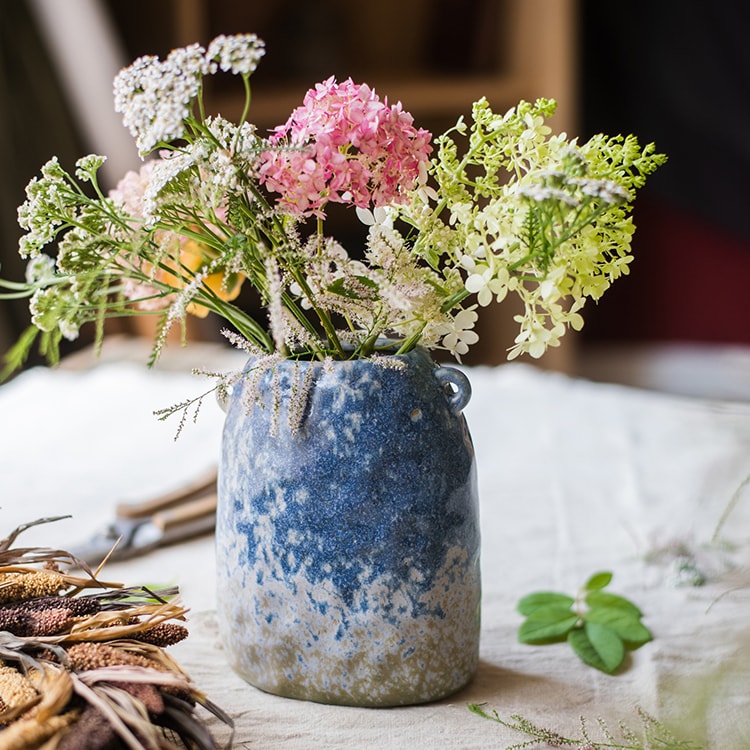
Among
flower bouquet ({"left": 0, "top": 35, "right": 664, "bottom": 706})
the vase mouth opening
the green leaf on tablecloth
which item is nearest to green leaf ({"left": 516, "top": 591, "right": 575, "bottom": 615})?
the green leaf on tablecloth

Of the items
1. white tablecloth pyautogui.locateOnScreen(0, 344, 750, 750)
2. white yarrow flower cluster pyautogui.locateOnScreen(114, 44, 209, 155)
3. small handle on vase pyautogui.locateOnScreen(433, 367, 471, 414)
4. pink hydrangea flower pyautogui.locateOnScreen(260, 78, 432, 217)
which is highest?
white yarrow flower cluster pyautogui.locateOnScreen(114, 44, 209, 155)

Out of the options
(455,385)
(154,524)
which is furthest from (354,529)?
(154,524)

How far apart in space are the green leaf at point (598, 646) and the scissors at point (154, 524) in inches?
13.9

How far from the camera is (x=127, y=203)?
21.9 inches

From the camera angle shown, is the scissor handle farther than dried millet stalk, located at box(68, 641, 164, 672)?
Yes

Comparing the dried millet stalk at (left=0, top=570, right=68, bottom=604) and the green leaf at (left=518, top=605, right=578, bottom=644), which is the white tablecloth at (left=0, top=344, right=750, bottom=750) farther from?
the dried millet stalk at (left=0, top=570, right=68, bottom=604)

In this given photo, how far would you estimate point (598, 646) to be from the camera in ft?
2.14

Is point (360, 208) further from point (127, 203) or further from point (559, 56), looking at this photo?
point (559, 56)

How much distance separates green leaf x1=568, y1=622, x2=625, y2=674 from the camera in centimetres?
63

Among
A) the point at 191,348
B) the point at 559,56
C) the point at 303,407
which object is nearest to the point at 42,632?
the point at 303,407

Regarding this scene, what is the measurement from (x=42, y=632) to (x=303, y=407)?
179 millimetres

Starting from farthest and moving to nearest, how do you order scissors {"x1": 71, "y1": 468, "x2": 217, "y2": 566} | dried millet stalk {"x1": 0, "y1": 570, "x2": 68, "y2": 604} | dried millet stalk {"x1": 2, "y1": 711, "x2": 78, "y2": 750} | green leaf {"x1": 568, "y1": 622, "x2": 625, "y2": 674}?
scissors {"x1": 71, "y1": 468, "x2": 217, "y2": 566}
green leaf {"x1": 568, "y1": 622, "x2": 625, "y2": 674}
dried millet stalk {"x1": 0, "y1": 570, "x2": 68, "y2": 604}
dried millet stalk {"x1": 2, "y1": 711, "x2": 78, "y2": 750}

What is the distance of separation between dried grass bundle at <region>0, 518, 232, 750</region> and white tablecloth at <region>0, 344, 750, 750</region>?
0.09 m

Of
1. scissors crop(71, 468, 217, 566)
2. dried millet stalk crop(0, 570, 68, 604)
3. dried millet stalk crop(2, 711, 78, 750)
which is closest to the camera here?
dried millet stalk crop(2, 711, 78, 750)
